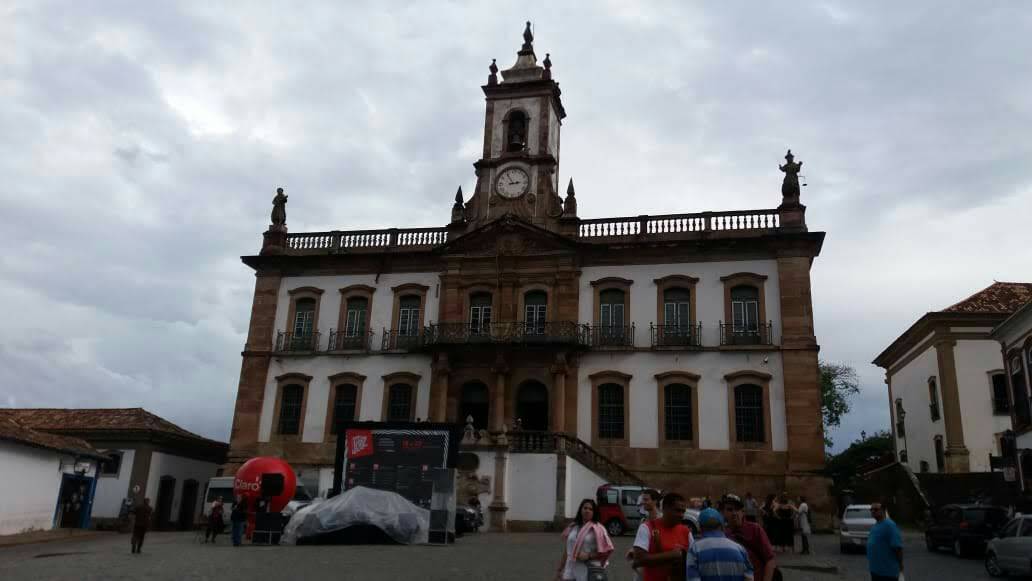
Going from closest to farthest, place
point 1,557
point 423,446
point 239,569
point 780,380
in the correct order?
point 239,569 < point 1,557 < point 423,446 < point 780,380

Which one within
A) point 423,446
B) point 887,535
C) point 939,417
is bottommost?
point 887,535

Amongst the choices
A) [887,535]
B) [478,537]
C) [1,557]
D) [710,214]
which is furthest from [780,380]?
[1,557]

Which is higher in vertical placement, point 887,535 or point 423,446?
point 423,446

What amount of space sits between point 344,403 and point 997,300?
2699cm

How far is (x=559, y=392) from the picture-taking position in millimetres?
29938

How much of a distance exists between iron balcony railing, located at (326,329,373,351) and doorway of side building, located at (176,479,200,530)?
8.53 m

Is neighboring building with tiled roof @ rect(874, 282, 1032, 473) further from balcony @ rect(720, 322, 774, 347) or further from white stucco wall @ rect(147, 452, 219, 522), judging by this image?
white stucco wall @ rect(147, 452, 219, 522)

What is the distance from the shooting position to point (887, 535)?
9.06 m

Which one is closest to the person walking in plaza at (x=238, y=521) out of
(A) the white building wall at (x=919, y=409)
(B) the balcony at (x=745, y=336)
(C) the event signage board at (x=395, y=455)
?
(C) the event signage board at (x=395, y=455)

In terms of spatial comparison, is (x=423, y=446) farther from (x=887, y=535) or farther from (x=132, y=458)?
(x=132, y=458)

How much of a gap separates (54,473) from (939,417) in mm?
32836

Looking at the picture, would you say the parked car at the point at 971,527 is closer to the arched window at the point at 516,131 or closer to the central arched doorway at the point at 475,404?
the central arched doorway at the point at 475,404

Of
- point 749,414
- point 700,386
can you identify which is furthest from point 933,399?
point 700,386

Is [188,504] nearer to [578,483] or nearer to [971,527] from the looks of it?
[578,483]
